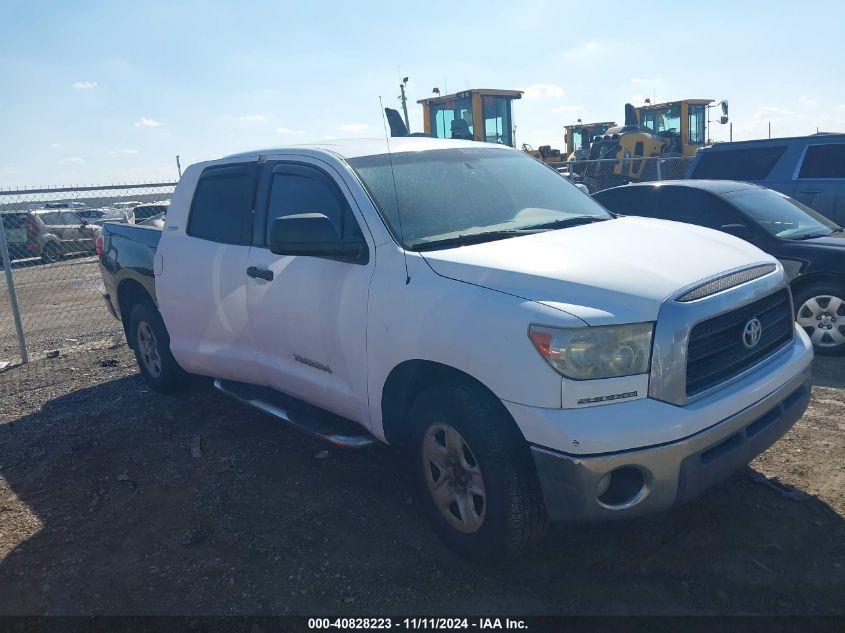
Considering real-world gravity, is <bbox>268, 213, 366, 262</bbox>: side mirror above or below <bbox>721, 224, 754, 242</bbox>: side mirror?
above

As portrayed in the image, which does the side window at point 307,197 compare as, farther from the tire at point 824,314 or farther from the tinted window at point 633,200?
the tire at point 824,314

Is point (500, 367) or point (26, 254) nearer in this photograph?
point (500, 367)

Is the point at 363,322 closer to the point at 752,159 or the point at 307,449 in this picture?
the point at 307,449

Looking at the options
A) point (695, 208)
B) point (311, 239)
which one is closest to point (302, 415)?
point (311, 239)

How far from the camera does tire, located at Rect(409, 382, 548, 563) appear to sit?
2945 millimetres

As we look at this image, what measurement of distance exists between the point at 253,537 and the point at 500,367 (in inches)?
69.7

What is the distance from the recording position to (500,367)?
288 cm

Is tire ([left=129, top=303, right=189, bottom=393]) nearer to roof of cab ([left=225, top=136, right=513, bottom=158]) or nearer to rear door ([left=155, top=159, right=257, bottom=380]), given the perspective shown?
rear door ([left=155, top=159, right=257, bottom=380])

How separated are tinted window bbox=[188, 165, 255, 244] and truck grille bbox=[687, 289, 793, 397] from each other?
2.84m

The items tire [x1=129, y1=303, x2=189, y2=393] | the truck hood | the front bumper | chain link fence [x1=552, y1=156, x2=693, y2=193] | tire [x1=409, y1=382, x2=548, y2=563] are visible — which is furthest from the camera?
chain link fence [x1=552, y1=156, x2=693, y2=193]

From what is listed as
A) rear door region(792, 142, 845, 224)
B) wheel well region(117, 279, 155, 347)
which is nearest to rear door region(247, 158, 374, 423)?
wheel well region(117, 279, 155, 347)

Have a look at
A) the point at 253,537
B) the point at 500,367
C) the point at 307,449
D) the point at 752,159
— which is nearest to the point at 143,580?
the point at 253,537

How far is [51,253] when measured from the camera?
12531 millimetres

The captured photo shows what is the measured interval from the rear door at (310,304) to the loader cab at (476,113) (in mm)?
14604
